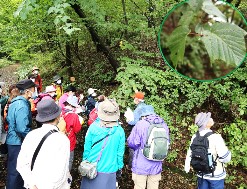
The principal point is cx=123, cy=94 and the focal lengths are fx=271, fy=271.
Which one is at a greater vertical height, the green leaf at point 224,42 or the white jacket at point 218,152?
the green leaf at point 224,42

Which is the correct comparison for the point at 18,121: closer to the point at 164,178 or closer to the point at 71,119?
the point at 71,119

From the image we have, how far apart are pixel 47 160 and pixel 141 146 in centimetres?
173

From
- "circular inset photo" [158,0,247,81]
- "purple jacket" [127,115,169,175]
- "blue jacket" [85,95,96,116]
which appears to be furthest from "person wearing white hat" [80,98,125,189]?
"blue jacket" [85,95,96,116]

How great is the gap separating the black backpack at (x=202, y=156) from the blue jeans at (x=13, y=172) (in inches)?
109

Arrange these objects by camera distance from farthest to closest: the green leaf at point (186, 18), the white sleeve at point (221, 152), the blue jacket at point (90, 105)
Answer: the blue jacket at point (90, 105) → the white sleeve at point (221, 152) → the green leaf at point (186, 18)

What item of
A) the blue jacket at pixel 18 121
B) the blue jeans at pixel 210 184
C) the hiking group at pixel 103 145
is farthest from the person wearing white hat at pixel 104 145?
the blue jeans at pixel 210 184

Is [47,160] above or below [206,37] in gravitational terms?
below

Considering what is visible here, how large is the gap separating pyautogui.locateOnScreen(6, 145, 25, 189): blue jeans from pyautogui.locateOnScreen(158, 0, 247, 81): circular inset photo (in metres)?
3.67

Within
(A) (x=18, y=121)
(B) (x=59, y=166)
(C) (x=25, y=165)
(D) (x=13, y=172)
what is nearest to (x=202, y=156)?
(B) (x=59, y=166)

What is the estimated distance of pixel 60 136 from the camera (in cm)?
284

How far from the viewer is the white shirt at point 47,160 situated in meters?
2.78

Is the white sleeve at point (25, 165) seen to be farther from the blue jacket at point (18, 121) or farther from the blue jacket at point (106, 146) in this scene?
the blue jacket at point (18, 121)

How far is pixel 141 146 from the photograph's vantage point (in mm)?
4133

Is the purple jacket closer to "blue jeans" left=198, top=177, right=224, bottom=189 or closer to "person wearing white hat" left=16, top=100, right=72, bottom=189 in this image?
"blue jeans" left=198, top=177, right=224, bottom=189
